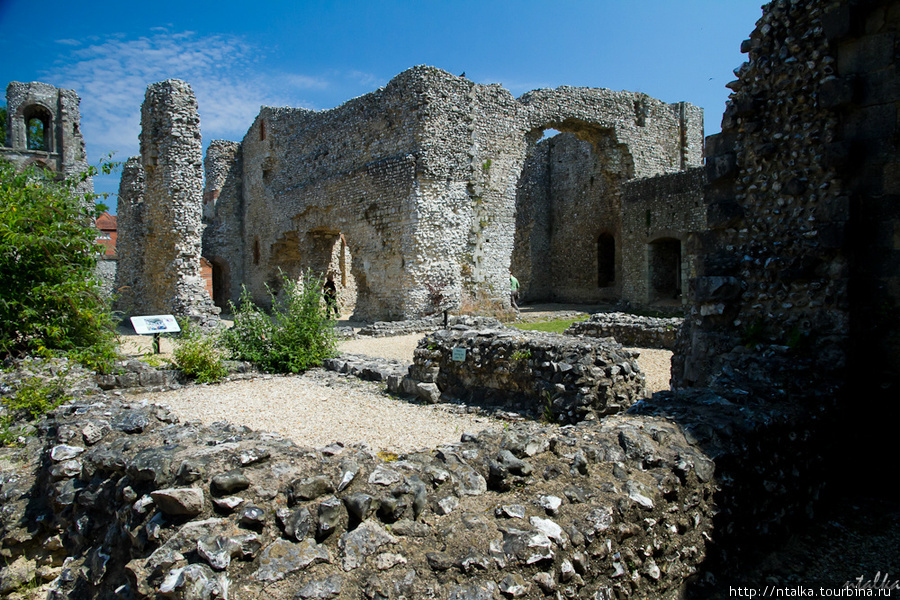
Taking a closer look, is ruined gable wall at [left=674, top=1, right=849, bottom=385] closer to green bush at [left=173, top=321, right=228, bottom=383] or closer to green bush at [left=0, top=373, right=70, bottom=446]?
green bush at [left=0, top=373, right=70, bottom=446]

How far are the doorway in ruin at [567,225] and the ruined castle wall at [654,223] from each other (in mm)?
1449

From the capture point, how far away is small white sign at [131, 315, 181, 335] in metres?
8.30

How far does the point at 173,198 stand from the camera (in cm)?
1459

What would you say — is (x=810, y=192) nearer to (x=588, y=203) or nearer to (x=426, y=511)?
(x=426, y=511)

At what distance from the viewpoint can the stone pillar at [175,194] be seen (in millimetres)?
14508

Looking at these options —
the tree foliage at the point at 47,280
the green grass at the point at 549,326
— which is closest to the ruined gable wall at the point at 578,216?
the green grass at the point at 549,326

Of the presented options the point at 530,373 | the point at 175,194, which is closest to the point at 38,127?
the point at 175,194

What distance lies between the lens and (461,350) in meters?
6.64

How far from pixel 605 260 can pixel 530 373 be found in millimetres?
15192

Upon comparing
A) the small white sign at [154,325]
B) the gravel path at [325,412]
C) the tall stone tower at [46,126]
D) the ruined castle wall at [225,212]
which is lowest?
the gravel path at [325,412]

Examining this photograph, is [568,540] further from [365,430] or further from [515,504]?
[365,430]

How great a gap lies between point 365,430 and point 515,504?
317cm

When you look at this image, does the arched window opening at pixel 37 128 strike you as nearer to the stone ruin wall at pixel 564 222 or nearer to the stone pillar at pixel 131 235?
the stone pillar at pixel 131 235

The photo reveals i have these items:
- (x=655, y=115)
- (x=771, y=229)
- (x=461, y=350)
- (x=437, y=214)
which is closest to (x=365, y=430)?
(x=461, y=350)
